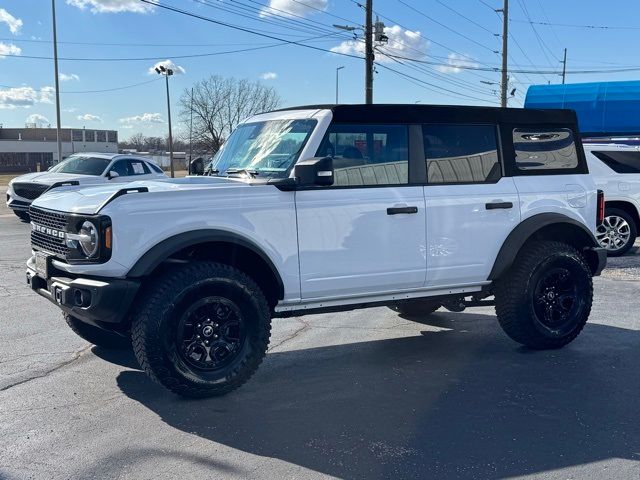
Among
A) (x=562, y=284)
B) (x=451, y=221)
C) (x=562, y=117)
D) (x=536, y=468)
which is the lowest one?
(x=536, y=468)

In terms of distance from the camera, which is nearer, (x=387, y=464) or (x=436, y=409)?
(x=387, y=464)

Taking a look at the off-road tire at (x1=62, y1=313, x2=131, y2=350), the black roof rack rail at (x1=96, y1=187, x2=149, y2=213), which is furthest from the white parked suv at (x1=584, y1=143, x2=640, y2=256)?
the black roof rack rail at (x1=96, y1=187, x2=149, y2=213)

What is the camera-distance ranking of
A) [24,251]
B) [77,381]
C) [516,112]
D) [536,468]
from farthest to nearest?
[24,251], [516,112], [77,381], [536,468]

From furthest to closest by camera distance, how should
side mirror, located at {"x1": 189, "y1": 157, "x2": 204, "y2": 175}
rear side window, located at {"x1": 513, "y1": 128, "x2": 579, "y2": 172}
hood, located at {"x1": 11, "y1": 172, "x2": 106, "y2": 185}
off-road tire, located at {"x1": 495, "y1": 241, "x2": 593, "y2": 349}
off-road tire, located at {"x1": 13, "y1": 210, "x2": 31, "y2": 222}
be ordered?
off-road tire, located at {"x1": 13, "y1": 210, "x2": 31, "y2": 222} → hood, located at {"x1": 11, "y1": 172, "x2": 106, "y2": 185} → side mirror, located at {"x1": 189, "y1": 157, "x2": 204, "y2": 175} → rear side window, located at {"x1": 513, "y1": 128, "x2": 579, "y2": 172} → off-road tire, located at {"x1": 495, "y1": 241, "x2": 593, "y2": 349}

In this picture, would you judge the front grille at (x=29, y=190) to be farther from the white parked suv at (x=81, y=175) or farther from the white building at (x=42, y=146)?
the white building at (x=42, y=146)

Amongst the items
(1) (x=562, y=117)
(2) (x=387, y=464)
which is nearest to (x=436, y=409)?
(2) (x=387, y=464)

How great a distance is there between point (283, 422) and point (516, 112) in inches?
138

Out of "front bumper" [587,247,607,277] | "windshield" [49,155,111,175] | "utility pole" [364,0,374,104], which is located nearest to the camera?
"front bumper" [587,247,607,277]

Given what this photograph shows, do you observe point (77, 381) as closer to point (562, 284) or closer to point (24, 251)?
point (562, 284)

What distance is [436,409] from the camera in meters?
4.41

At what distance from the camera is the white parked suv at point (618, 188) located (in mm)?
10922

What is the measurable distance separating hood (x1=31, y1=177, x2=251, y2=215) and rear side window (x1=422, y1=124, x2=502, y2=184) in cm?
159

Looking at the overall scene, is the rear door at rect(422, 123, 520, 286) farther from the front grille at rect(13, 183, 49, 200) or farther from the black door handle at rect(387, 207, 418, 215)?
the front grille at rect(13, 183, 49, 200)

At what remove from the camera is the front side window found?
4.97 metres
